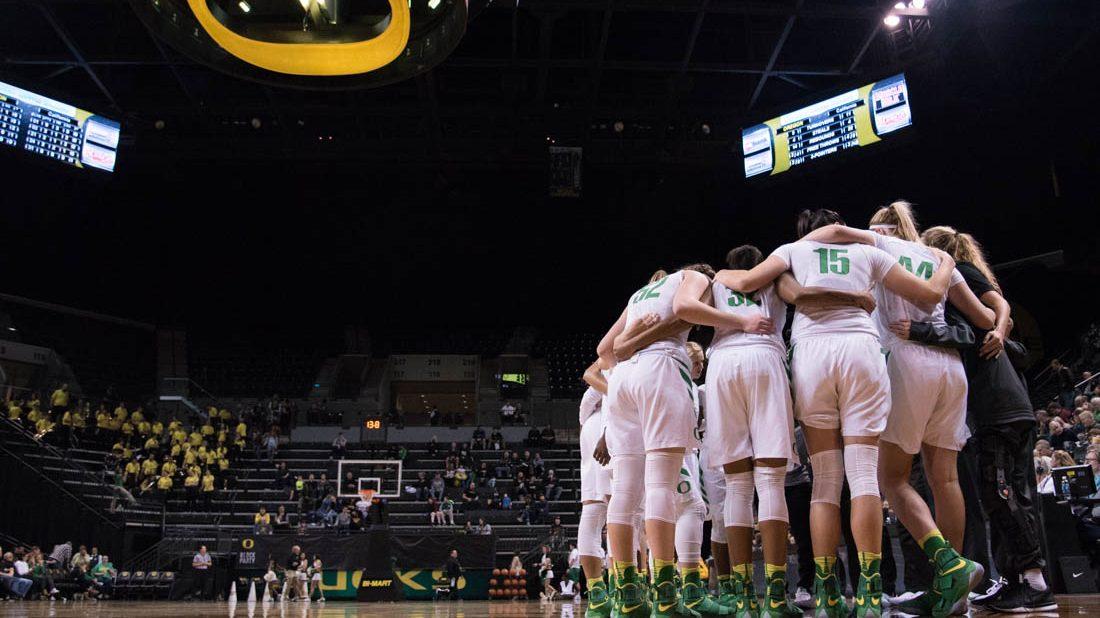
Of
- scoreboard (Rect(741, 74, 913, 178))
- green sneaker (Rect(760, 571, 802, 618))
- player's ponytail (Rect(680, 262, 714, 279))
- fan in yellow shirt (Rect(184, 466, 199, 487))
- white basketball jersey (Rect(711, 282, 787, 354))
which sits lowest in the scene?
green sneaker (Rect(760, 571, 802, 618))

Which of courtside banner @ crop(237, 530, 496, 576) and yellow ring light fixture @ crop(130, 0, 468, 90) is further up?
yellow ring light fixture @ crop(130, 0, 468, 90)

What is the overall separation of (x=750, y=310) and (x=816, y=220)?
577 mm

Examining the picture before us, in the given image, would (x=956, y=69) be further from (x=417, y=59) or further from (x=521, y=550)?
(x=521, y=550)

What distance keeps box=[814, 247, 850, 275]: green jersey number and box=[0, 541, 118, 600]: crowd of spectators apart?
14883 millimetres

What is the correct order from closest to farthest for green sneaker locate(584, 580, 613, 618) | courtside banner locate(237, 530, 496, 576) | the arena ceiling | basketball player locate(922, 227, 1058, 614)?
basketball player locate(922, 227, 1058, 614) → green sneaker locate(584, 580, 613, 618) → courtside banner locate(237, 530, 496, 576) → the arena ceiling

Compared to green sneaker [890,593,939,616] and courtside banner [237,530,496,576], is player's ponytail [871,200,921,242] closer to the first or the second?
green sneaker [890,593,939,616]

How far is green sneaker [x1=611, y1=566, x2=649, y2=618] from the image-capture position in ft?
12.0

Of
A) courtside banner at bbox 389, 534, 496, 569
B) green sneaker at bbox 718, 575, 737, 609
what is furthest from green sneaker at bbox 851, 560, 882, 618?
courtside banner at bbox 389, 534, 496, 569

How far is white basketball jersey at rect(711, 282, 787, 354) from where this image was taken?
148 inches

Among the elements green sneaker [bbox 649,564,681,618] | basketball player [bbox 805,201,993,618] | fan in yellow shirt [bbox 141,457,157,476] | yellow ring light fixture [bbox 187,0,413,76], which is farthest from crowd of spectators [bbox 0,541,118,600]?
basketball player [bbox 805,201,993,618]

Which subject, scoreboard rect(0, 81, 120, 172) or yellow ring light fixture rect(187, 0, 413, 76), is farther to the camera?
scoreboard rect(0, 81, 120, 172)

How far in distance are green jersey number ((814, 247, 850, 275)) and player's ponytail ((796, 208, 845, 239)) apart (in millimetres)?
218

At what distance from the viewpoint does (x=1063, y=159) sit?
16.5 meters

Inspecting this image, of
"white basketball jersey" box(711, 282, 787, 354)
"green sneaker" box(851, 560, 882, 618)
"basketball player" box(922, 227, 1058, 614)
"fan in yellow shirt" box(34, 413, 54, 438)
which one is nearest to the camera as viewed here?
"green sneaker" box(851, 560, 882, 618)
